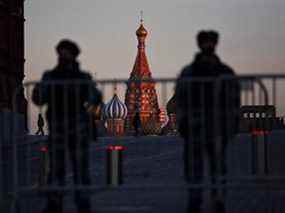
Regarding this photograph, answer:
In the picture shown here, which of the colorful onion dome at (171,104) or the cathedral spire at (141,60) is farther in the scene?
the cathedral spire at (141,60)

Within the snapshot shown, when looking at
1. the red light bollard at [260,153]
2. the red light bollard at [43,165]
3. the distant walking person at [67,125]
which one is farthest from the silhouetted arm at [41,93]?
the red light bollard at [260,153]

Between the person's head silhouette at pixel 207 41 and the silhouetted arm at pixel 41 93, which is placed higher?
the person's head silhouette at pixel 207 41

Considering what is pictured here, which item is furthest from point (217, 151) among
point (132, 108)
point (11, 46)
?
point (11, 46)

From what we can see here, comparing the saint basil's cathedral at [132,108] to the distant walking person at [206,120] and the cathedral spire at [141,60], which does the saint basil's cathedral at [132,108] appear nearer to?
the distant walking person at [206,120]

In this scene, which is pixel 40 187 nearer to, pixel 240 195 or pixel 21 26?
pixel 240 195

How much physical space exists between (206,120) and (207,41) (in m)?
0.79

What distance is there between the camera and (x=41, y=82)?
28.6 feet

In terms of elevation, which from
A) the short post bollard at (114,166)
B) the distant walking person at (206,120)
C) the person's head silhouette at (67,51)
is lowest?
the short post bollard at (114,166)

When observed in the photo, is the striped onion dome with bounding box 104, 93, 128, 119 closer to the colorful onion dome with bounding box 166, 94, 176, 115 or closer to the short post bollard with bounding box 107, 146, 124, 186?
the colorful onion dome with bounding box 166, 94, 176, 115

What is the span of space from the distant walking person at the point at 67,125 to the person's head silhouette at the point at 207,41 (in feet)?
3.60

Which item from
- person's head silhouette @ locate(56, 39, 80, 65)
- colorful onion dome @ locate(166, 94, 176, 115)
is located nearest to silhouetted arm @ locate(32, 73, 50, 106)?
person's head silhouette @ locate(56, 39, 80, 65)

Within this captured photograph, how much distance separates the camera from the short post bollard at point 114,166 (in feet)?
28.6

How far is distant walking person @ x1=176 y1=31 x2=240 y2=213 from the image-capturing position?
8.43 m

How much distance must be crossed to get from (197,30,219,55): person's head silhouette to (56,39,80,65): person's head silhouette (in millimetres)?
1224
